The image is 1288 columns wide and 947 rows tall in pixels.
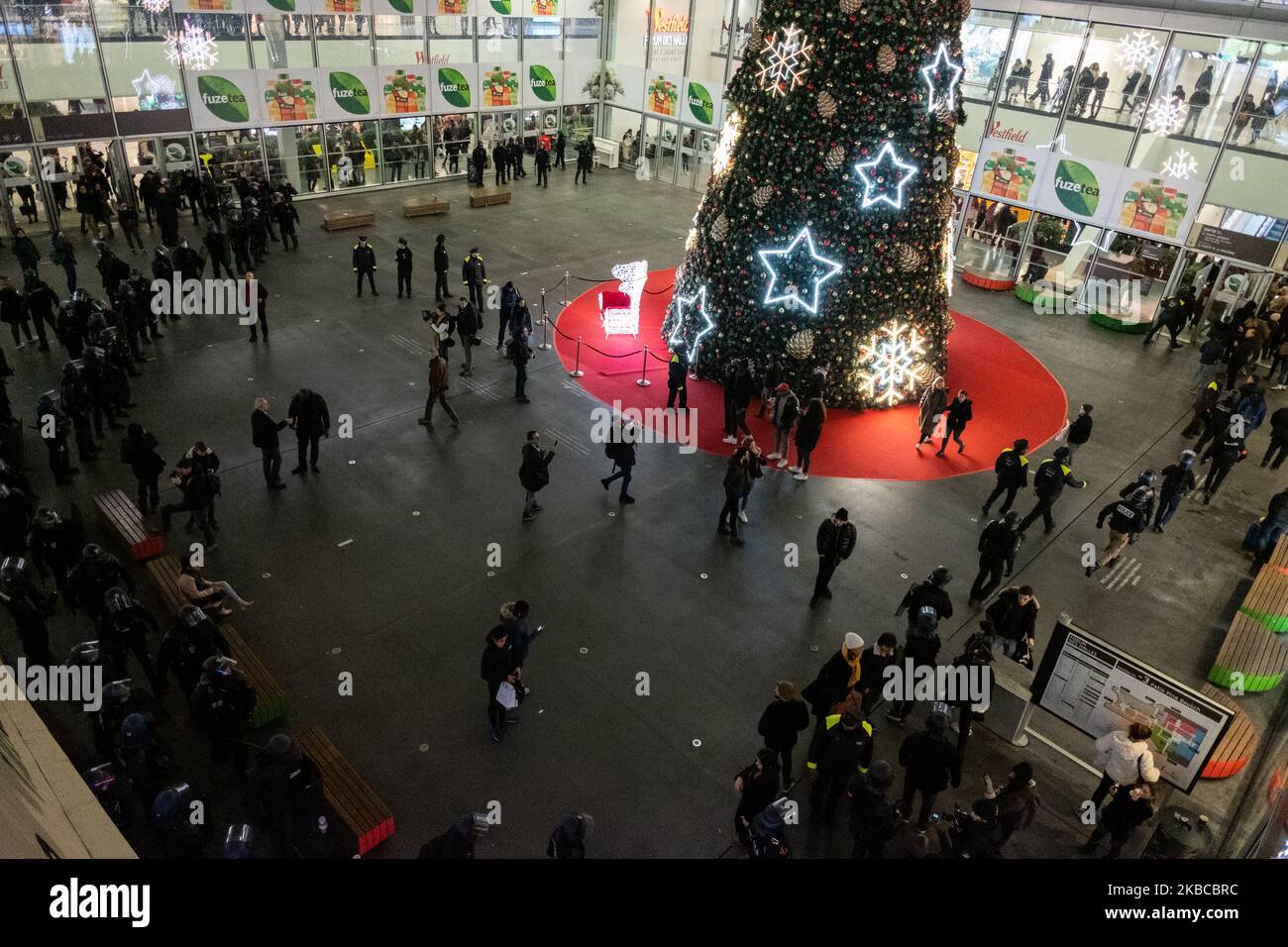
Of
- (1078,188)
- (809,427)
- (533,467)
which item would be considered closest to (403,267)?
(533,467)

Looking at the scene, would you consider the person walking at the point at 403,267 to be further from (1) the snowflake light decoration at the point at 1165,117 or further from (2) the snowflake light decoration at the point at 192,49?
(1) the snowflake light decoration at the point at 1165,117

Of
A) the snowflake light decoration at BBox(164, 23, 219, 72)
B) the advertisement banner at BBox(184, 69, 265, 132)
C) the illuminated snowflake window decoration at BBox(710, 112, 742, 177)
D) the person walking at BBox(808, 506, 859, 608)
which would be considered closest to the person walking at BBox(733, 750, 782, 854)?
the person walking at BBox(808, 506, 859, 608)

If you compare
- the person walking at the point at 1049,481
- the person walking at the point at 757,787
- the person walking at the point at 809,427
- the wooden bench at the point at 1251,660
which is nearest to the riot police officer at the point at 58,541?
the person walking at the point at 757,787

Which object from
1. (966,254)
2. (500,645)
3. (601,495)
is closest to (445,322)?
(601,495)

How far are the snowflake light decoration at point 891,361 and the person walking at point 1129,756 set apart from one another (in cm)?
809

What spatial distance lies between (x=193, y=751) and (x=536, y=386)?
832 centimetres

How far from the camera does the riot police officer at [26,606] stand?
7516 millimetres

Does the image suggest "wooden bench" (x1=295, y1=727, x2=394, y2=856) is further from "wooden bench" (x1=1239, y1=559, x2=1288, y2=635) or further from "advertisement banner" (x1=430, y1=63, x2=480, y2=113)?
"advertisement banner" (x1=430, y1=63, x2=480, y2=113)

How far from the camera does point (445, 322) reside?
13.7m

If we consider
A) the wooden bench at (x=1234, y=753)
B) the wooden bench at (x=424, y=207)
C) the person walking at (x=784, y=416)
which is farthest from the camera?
the wooden bench at (x=424, y=207)

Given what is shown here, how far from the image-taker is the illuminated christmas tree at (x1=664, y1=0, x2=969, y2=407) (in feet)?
39.2

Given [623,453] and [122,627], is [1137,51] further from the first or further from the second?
[122,627]
